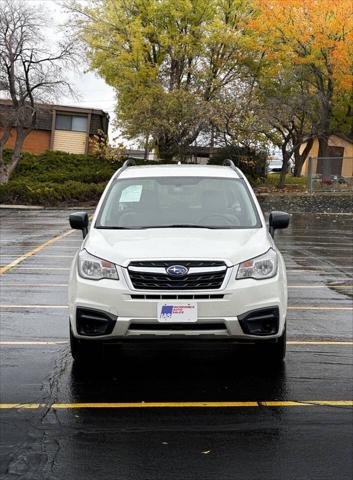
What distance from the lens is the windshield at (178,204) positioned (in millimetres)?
6055

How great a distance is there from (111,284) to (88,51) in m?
33.9

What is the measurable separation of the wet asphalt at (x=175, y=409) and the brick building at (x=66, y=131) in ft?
121

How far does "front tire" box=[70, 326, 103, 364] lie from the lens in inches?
215

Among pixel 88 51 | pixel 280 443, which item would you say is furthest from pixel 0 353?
pixel 88 51

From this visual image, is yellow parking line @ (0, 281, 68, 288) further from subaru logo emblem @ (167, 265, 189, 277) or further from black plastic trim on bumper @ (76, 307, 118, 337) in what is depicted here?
subaru logo emblem @ (167, 265, 189, 277)

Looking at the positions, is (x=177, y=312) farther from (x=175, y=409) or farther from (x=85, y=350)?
(x=85, y=350)

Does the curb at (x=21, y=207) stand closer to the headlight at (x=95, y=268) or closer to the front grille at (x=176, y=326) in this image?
the headlight at (x=95, y=268)

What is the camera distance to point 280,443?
4.20m

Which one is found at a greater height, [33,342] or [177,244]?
[177,244]

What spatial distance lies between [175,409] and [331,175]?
28662 mm

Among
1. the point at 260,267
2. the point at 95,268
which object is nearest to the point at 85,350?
the point at 95,268

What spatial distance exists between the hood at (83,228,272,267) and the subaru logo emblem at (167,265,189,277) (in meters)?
0.08

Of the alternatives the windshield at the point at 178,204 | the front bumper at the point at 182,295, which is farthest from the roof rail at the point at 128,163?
the front bumper at the point at 182,295

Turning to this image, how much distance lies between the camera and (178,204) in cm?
635
